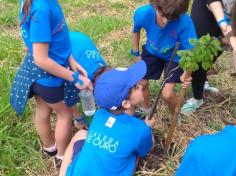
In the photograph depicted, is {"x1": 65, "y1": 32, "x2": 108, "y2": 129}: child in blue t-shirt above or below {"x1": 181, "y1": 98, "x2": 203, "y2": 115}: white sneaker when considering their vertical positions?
above

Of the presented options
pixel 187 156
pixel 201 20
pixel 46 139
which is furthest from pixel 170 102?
pixel 187 156

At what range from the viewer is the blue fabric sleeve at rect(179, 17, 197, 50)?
2812 mm

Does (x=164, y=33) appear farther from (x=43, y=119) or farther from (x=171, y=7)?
(x=43, y=119)

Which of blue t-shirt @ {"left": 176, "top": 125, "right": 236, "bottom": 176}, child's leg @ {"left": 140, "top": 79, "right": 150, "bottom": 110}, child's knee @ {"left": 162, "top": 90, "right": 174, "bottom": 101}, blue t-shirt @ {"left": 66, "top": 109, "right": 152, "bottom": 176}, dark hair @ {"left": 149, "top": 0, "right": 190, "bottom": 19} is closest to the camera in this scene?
blue t-shirt @ {"left": 176, "top": 125, "right": 236, "bottom": 176}

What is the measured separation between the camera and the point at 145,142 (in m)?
2.39

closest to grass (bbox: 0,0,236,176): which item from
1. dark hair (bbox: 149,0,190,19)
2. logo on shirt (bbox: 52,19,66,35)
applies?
dark hair (bbox: 149,0,190,19)

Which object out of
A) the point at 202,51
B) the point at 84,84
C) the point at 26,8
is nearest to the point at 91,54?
the point at 84,84

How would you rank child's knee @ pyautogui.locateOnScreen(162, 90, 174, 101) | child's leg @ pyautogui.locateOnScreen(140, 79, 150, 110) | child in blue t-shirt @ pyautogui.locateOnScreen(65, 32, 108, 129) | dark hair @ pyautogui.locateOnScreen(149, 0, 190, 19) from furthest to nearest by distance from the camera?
child's leg @ pyautogui.locateOnScreen(140, 79, 150, 110), child's knee @ pyautogui.locateOnScreen(162, 90, 174, 101), child in blue t-shirt @ pyautogui.locateOnScreen(65, 32, 108, 129), dark hair @ pyautogui.locateOnScreen(149, 0, 190, 19)

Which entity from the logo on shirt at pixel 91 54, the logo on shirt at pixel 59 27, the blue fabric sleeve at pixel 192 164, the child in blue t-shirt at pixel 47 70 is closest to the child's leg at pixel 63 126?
the child in blue t-shirt at pixel 47 70

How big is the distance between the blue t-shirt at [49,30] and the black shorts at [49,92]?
0.03 meters

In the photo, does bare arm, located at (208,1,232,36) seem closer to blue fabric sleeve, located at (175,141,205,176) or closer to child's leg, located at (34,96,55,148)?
child's leg, located at (34,96,55,148)

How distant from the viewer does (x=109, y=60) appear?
167 inches

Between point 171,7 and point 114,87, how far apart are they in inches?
28.0

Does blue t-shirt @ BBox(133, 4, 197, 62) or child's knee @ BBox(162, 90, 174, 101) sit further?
child's knee @ BBox(162, 90, 174, 101)
